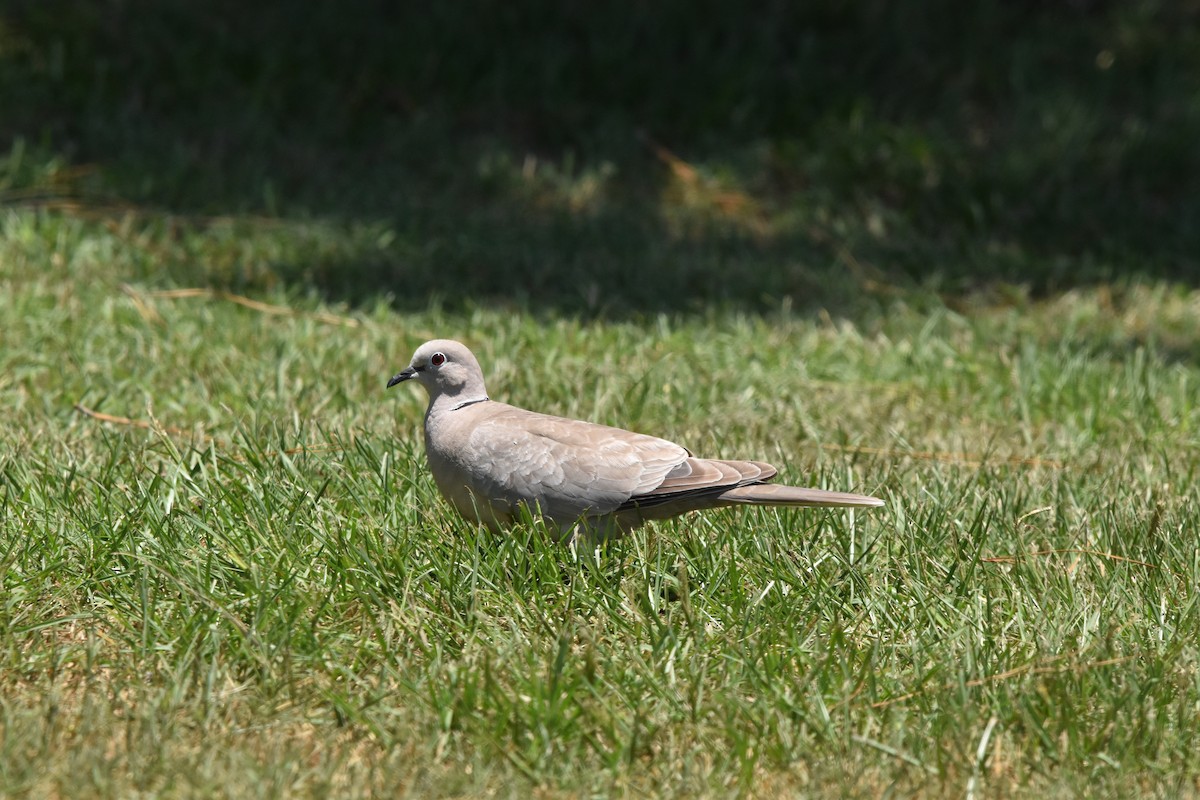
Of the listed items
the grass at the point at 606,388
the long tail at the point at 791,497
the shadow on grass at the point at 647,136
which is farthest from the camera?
the shadow on grass at the point at 647,136

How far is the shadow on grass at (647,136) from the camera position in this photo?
7066mm

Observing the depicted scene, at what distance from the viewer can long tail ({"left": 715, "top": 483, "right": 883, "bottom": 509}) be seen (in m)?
3.26

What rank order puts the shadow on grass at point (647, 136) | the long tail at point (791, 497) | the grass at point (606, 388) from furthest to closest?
1. the shadow on grass at point (647, 136)
2. the long tail at point (791, 497)
3. the grass at point (606, 388)

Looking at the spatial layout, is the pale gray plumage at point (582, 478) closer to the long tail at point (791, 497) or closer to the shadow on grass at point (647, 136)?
the long tail at point (791, 497)

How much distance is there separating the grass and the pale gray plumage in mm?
120

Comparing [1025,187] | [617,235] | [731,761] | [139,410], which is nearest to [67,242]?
[139,410]

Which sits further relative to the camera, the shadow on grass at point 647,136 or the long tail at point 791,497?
the shadow on grass at point 647,136

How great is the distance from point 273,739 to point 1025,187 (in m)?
6.67

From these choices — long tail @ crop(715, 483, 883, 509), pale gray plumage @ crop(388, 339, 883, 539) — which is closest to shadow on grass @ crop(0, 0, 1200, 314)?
pale gray plumage @ crop(388, 339, 883, 539)

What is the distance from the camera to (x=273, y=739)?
275 centimetres

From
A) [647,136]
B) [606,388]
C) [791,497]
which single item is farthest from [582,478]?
[647,136]

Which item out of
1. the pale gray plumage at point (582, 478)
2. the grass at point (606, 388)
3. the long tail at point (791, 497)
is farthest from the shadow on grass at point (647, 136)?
the long tail at point (791, 497)

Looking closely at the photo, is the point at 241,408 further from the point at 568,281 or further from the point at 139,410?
the point at 568,281

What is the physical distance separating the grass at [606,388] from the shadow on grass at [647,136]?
38 millimetres
